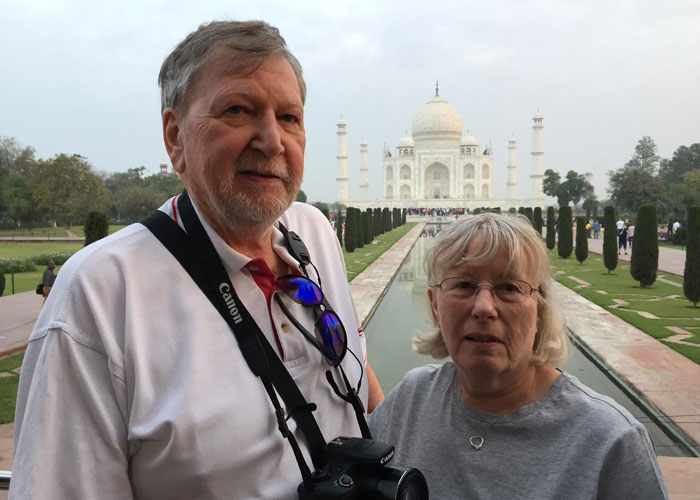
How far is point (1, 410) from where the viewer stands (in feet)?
11.5

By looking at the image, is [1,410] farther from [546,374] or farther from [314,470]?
[546,374]

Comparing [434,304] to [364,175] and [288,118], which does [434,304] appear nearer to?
[288,118]

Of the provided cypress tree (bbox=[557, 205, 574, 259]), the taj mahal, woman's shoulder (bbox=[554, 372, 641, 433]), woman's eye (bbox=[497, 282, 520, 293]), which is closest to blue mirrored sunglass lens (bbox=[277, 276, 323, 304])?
woman's eye (bbox=[497, 282, 520, 293])

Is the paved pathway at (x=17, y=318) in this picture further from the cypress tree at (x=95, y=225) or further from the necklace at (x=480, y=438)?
the necklace at (x=480, y=438)

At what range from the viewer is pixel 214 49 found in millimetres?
1053

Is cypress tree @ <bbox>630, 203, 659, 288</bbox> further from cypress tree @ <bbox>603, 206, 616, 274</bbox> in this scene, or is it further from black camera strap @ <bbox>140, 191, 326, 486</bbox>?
black camera strap @ <bbox>140, 191, 326, 486</bbox>

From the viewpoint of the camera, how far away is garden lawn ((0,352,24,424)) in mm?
3443

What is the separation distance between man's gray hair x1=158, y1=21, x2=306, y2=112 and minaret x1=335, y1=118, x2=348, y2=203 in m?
43.1

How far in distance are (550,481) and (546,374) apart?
20 centimetres

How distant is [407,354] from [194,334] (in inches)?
158

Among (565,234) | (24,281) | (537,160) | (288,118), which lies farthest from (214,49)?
(537,160)

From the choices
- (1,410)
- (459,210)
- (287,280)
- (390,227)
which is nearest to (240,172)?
(287,280)

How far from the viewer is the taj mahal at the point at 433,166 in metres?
44.8

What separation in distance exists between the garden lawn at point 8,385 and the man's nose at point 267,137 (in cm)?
309
